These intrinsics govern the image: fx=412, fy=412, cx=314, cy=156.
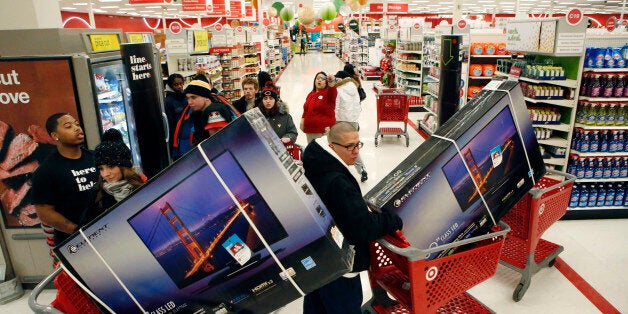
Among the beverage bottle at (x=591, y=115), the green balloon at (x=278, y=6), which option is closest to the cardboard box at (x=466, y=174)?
the beverage bottle at (x=591, y=115)

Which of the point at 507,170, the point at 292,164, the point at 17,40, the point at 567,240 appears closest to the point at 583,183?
the point at 567,240

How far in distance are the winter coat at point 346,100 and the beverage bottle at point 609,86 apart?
283 centimetres

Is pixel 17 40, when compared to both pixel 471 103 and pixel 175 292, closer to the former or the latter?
pixel 175 292

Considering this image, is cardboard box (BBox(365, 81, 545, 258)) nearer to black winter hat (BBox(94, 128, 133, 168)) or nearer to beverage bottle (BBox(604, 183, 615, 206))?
black winter hat (BBox(94, 128, 133, 168))

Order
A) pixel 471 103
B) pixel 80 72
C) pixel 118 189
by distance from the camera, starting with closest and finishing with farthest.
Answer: pixel 118 189 < pixel 471 103 < pixel 80 72

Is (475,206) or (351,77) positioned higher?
(351,77)

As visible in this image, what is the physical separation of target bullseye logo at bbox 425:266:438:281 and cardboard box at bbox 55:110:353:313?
697 millimetres

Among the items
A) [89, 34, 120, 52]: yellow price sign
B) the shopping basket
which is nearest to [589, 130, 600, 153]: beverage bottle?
the shopping basket

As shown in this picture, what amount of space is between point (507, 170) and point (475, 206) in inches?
12.6

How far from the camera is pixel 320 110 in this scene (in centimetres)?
536

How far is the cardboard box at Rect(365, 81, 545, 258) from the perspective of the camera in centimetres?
208

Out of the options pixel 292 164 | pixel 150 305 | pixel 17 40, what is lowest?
pixel 150 305

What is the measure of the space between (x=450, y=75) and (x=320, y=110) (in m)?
2.83

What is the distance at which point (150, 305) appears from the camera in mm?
1669
